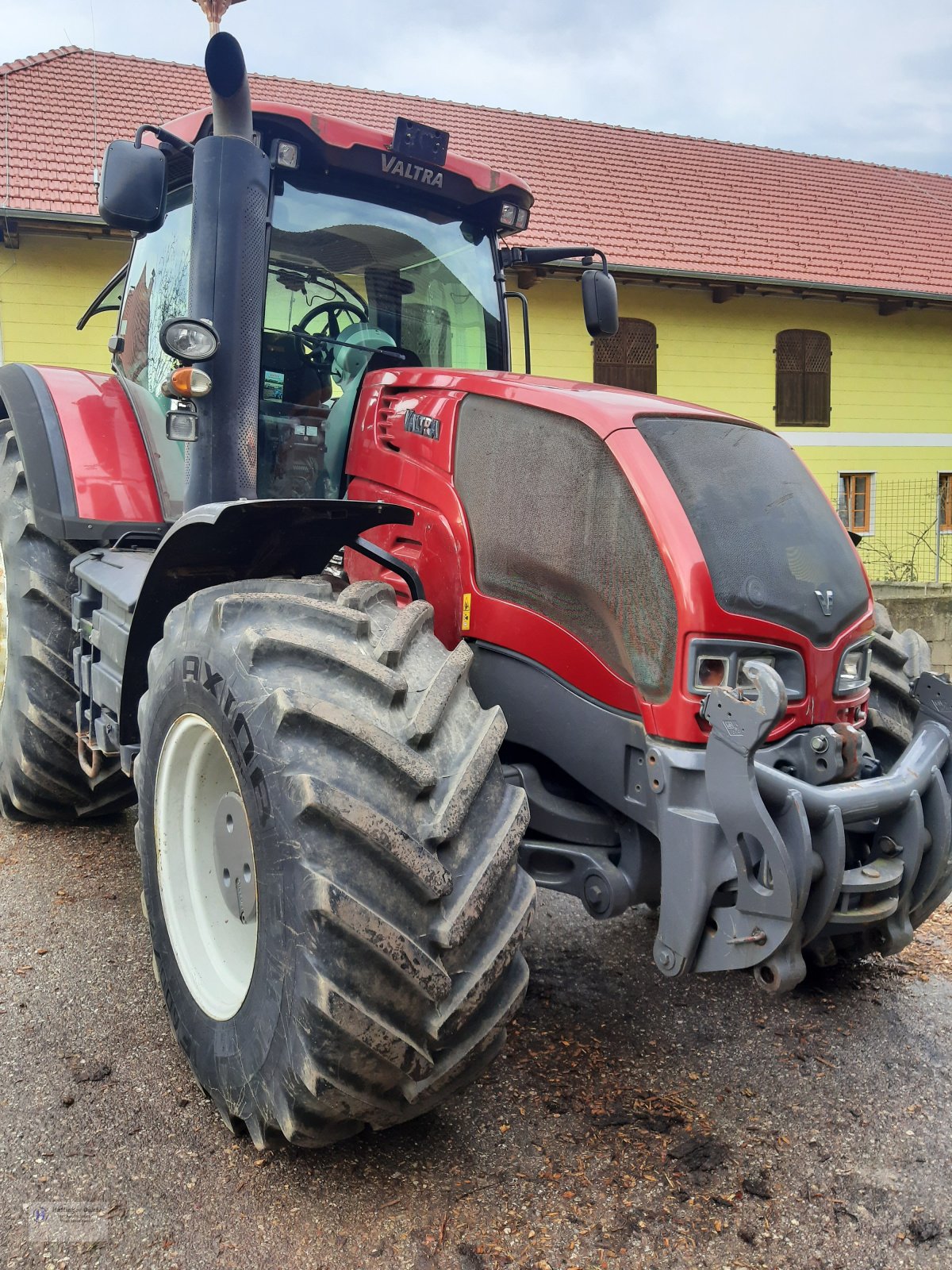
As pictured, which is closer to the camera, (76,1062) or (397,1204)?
(397,1204)

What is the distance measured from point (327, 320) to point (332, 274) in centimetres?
14

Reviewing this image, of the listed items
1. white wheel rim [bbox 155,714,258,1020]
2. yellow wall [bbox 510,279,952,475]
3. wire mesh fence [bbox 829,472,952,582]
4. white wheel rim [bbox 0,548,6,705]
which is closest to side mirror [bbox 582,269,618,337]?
white wheel rim [bbox 155,714,258,1020]

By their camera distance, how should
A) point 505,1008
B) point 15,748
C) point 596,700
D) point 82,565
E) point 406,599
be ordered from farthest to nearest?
point 15,748
point 82,565
point 406,599
point 596,700
point 505,1008

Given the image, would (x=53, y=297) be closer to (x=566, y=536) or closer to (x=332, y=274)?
(x=332, y=274)

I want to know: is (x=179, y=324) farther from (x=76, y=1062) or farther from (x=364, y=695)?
(x=76, y=1062)

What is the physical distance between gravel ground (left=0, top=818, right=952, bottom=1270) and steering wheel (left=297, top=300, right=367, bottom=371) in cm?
191

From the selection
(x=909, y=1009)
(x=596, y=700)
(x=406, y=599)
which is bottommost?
(x=909, y=1009)

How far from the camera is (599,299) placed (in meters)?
3.82

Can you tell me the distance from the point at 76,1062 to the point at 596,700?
157cm

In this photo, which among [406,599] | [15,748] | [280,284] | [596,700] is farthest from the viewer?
[15,748]

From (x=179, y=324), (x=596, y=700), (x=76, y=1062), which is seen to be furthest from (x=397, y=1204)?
(x=179, y=324)

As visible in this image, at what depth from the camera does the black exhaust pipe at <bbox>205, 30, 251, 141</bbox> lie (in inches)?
A: 103

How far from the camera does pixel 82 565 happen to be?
3441mm

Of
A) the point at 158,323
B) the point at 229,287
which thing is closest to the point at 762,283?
the point at 158,323
